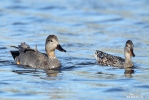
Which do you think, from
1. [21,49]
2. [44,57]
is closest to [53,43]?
[44,57]

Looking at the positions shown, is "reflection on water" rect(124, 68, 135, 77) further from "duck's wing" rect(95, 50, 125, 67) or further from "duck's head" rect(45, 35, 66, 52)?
"duck's head" rect(45, 35, 66, 52)

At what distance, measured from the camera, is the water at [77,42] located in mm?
14086

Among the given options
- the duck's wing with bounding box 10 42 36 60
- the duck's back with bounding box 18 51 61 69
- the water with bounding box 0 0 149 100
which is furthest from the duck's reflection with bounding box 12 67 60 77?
the duck's wing with bounding box 10 42 36 60

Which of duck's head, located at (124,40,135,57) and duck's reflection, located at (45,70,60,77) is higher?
duck's head, located at (124,40,135,57)

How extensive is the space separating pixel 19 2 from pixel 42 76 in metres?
14.5

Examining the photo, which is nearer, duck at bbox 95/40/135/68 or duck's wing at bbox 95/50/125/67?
duck at bbox 95/40/135/68

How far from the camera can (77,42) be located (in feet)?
70.0

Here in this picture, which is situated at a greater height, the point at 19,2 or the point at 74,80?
the point at 19,2

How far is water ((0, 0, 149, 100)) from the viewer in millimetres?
14086

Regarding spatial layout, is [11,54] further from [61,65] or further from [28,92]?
[28,92]

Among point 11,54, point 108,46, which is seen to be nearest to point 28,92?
point 11,54

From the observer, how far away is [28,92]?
13781 millimetres

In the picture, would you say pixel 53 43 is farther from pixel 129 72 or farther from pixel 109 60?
pixel 129 72

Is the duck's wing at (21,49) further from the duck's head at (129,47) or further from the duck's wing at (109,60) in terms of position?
the duck's head at (129,47)
